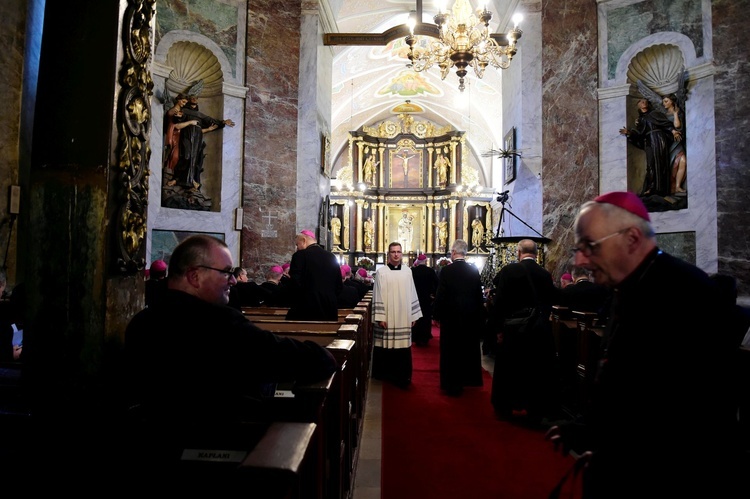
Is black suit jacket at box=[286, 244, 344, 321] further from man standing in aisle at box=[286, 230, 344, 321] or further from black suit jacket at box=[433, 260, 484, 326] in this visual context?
black suit jacket at box=[433, 260, 484, 326]

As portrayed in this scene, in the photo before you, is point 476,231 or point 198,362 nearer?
point 198,362

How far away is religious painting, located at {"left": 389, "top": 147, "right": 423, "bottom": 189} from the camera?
2488cm

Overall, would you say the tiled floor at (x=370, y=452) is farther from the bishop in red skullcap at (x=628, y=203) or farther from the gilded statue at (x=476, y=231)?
the gilded statue at (x=476, y=231)

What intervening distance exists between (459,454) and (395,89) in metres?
20.3

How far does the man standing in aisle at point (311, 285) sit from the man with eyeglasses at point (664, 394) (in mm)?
3752

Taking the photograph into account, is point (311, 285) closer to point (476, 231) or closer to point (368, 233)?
point (476, 231)

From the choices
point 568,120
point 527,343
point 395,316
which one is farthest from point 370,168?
point 527,343

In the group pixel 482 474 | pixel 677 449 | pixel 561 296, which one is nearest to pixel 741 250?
pixel 561 296

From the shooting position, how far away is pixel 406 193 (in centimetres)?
2466

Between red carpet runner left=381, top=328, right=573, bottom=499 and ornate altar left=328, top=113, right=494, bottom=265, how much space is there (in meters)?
18.7

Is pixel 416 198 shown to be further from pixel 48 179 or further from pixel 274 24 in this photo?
pixel 48 179

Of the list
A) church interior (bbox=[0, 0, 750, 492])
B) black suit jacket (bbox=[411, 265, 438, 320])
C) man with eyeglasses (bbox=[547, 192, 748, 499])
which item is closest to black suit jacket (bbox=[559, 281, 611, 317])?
man with eyeglasses (bbox=[547, 192, 748, 499])

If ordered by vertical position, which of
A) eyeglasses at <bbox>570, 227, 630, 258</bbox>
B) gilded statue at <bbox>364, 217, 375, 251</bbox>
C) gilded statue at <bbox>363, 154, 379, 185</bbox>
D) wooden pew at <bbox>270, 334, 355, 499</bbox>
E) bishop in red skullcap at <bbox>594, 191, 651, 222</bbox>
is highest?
gilded statue at <bbox>363, 154, 379, 185</bbox>

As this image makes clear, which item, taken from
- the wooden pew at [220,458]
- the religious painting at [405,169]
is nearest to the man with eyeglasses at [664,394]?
the wooden pew at [220,458]
